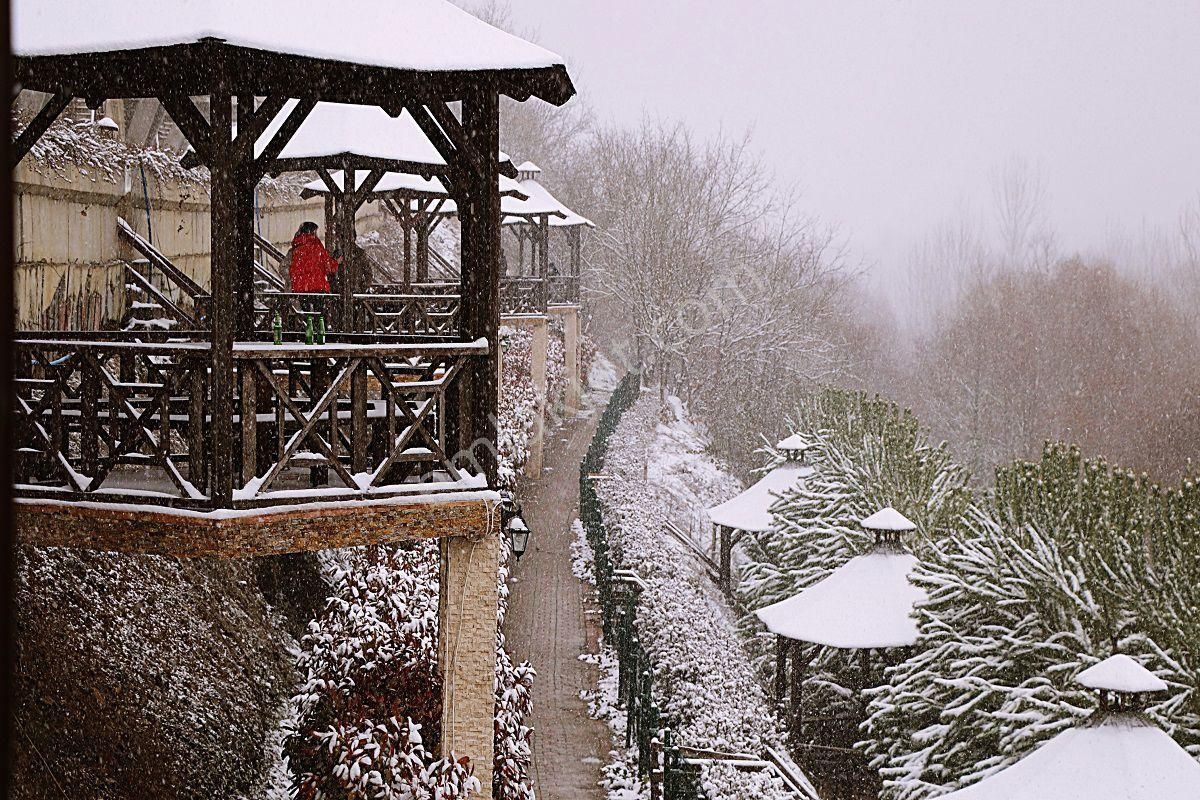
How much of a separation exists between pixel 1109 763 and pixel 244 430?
6791 millimetres

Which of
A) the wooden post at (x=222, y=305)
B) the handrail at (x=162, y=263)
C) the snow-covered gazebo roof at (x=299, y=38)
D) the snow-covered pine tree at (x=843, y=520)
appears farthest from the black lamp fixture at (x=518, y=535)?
the wooden post at (x=222, y=305)

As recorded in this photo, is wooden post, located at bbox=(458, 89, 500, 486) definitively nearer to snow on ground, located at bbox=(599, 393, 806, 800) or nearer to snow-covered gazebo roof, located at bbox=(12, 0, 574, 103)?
snow-covered gazebo roof, located at bbox=(12, 0, 574, 103)

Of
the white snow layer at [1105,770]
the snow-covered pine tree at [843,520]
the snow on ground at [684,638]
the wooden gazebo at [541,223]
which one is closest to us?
the white snow layer at [1105,770]

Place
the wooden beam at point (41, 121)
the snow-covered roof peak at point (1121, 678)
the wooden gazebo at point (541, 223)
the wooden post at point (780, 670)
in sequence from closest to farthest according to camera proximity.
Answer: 1. the wooden beam at point (41, 121)
2. the snow-covered roof peak at point (1121, 678)
3. the wooden post at point (780, 670)
4. the wooden gazebo at point (541, 223)

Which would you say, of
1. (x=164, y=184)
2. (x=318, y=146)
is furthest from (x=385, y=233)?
(x=318, y=146)

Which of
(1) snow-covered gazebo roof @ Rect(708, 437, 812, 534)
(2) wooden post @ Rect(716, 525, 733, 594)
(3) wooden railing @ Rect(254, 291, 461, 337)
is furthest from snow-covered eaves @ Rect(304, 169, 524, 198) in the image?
(2) wooden post @ Rect(716, 525, 733, 594)

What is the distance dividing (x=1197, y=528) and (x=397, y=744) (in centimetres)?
901

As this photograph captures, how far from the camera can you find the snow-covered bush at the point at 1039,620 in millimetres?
13000

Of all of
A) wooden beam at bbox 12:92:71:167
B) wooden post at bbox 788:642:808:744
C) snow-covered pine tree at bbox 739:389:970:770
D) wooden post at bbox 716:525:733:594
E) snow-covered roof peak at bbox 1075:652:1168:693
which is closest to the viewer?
wooden beam at bbox 12:92:71:167

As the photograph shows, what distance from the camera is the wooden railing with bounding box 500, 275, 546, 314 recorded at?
28.2m

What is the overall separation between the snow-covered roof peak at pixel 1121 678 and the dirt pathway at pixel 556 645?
424 cm

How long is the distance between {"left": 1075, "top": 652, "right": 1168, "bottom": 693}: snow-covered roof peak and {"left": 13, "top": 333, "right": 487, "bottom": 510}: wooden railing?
536cm

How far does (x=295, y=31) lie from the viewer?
6.75 m

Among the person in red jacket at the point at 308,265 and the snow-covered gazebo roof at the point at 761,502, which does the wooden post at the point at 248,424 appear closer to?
the person in red jacket at the point at 308,265
